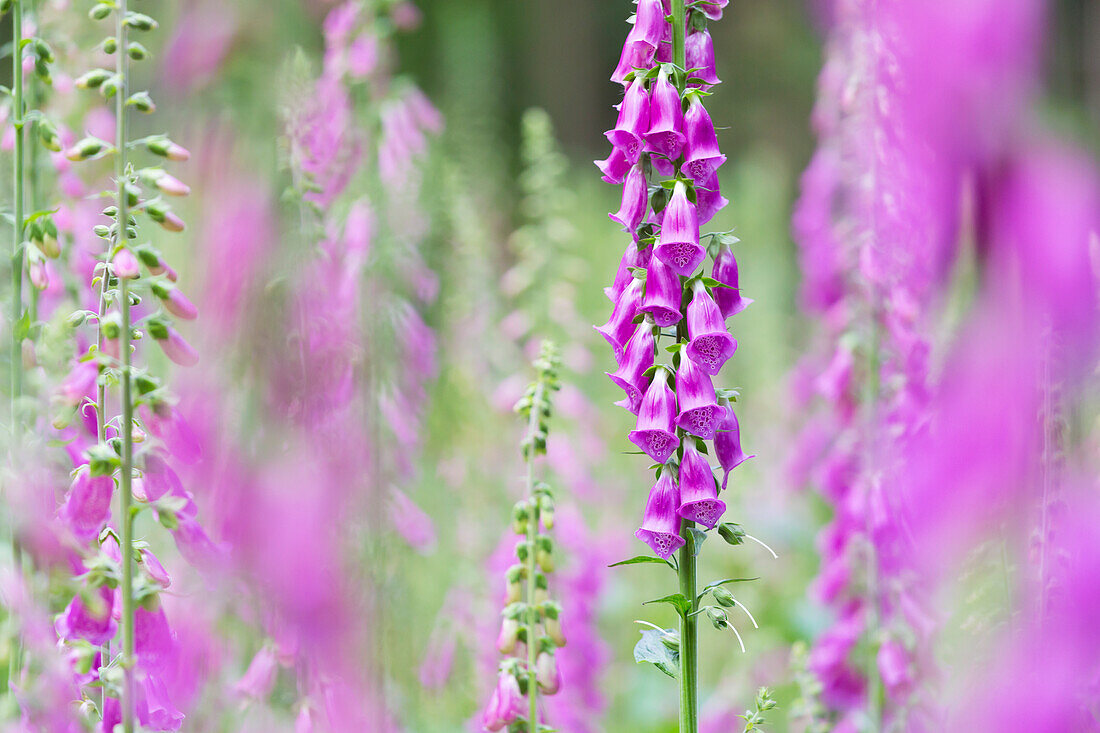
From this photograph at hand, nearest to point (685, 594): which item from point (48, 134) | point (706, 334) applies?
point (706, 334)

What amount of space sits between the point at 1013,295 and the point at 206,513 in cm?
71

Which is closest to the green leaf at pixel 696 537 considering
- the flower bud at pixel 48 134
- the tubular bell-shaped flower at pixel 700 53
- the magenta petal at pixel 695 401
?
the magenta petal at pixel 695 401

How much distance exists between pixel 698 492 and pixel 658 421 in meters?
0.08

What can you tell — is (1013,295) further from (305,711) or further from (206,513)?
(305,711)

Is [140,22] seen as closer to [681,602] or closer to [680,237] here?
[680,237]

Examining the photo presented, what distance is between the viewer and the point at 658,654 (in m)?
1.05

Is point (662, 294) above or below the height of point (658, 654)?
above

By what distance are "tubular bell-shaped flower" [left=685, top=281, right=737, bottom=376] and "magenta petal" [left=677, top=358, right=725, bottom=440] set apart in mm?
14

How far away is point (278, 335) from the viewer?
70 cm

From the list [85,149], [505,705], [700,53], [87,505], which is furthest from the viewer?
[505,705]

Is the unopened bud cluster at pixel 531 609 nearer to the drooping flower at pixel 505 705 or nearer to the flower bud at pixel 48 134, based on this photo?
the drooping flower at pixel 505 705

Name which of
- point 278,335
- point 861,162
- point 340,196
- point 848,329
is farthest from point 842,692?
point 278,335

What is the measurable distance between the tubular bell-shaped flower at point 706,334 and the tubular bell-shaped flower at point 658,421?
0.13 ft

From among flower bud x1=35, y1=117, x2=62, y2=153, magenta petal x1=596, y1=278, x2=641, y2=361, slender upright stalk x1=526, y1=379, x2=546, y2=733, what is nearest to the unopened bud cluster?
slender upright stalk x1=526, y1=379, x2=546, y2=733
